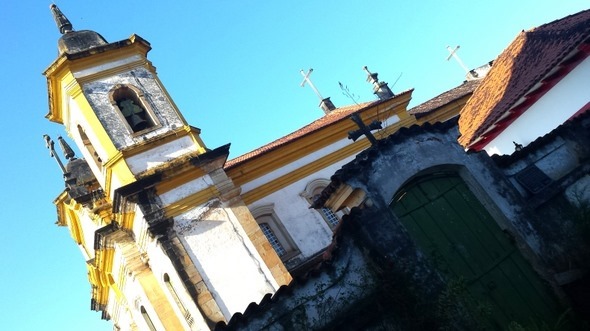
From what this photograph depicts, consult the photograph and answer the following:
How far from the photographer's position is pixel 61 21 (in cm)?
1616

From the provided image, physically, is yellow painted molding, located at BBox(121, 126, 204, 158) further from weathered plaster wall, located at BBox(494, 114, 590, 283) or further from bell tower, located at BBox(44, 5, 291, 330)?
weathered plaster wall, located at BBox(494, 114, 590, 283)

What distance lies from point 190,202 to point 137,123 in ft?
9.59

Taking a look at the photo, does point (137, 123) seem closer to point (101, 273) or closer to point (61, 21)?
point (61, 21)

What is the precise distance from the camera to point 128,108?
14.0m

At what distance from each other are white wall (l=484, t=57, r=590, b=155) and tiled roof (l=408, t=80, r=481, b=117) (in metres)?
5.09

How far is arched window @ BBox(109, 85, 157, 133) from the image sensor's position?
13.8m

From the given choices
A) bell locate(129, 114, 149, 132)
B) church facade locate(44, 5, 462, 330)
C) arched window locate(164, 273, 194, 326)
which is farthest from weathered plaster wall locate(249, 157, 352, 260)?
bell locate(129, 114, 149, 132)

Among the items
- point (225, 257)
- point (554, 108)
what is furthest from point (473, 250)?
point (554, 108)

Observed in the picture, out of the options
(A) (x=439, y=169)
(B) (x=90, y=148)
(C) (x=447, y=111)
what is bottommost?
(A) (x=439, y=169)

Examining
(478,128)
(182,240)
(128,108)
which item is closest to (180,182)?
(182,240)

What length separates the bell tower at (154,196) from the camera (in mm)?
12047

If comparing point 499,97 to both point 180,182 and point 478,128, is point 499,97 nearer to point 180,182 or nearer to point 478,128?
point 478,128

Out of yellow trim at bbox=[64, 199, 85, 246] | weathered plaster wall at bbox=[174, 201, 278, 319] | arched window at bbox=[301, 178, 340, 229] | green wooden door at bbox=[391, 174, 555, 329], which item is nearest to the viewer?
green wooden door at bbox=[391, 174, 555, 329]

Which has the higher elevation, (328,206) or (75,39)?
(75,39)
